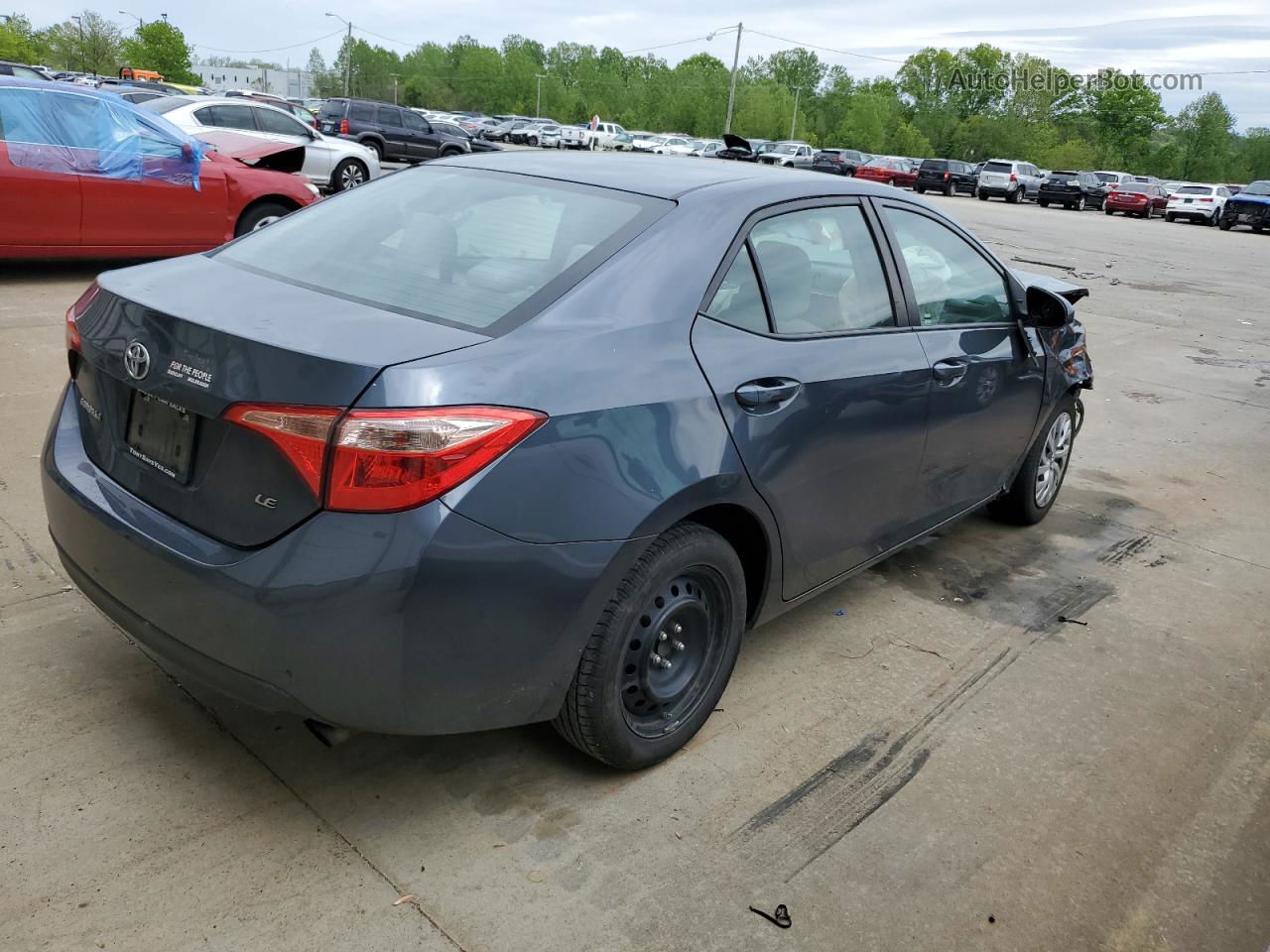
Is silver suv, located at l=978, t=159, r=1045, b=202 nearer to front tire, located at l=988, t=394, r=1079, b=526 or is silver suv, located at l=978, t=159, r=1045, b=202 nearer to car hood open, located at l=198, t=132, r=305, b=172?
car hood open, located at l=198, t=132, r=305, b=172

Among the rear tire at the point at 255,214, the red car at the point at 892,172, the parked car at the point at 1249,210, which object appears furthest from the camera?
the red car at the point at 892,172

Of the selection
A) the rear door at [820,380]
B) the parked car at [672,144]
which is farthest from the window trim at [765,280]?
the parked car at [672,144]

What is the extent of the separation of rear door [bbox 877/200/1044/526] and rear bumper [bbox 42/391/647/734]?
172 cm

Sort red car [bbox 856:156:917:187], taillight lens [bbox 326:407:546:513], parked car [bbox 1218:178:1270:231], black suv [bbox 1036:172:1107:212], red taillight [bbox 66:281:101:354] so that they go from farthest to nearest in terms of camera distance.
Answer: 1. red car [bbox 856:156:917:187]
2. black suv [bbox 1036:172:1107:212]
3. parked car [bbox 1218:178:1270:231]
4. red taillight [bbox 66:281:101:354]
5. taillight lens [bbox 326:407:546:513]

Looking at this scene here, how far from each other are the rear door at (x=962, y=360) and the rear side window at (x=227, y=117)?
14.8 metres

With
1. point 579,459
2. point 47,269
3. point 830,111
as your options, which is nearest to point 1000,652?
point 579,459

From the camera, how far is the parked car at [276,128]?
1609cm

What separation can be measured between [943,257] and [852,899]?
2473 millimetres

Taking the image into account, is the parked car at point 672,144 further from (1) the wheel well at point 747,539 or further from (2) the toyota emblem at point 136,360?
(2) the toyota emblem at point 136,360

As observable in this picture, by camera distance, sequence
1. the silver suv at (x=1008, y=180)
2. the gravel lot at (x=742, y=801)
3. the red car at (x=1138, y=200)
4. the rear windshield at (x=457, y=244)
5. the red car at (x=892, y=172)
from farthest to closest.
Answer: the red car at (x=892, y=172) → the silver suv at (x=1008, y=180) → the red car at (x=1138, y=200) → the rear windshield at (x=457, y=244) → the gravel lot at (x=742, y=801)

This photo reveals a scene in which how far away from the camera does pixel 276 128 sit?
1747 centimetres

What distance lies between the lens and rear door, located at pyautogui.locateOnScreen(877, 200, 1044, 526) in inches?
152

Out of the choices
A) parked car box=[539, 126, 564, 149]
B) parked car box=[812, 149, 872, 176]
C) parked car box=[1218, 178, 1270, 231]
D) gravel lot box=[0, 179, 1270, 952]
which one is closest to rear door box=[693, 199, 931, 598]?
gravel lot box=[0, 179, 1270, 952]

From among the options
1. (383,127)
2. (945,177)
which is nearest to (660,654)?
(383,127)
